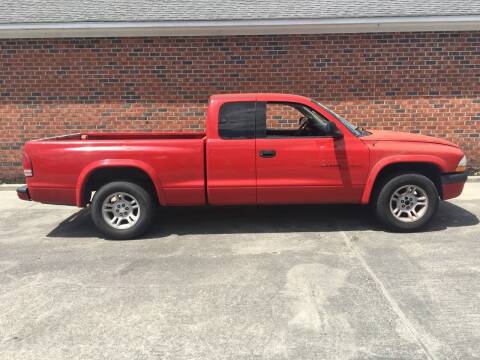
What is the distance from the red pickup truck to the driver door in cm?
1

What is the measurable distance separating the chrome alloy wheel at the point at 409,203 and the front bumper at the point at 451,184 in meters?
0.31

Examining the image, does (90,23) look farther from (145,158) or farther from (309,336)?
(309,336)

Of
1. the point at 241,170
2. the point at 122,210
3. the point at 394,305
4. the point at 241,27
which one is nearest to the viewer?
the point at 394,305

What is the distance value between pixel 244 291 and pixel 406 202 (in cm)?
273

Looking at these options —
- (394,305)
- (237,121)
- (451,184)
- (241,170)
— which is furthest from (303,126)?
(394,305)

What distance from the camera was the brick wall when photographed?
8156mm

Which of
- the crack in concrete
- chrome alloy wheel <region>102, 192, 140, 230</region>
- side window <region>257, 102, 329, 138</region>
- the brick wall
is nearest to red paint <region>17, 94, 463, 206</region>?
side window <region>257, 102, 329, 138</region>

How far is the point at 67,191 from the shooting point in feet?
16.5

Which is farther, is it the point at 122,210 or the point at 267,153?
the point at 122,210

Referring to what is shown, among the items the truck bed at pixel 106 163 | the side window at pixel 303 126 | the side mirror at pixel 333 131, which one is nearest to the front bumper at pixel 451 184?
the side mirror at pixel 333 131

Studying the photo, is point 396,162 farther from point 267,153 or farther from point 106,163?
point 106,163

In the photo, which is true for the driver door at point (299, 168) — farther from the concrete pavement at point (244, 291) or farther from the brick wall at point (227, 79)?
the brick wall at point (227, 79)

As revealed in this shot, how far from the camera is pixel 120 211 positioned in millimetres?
5141

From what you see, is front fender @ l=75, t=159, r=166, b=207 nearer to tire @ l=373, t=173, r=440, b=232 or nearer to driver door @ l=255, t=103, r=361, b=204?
driver door @ l=255, t=103, r=361, b=204
